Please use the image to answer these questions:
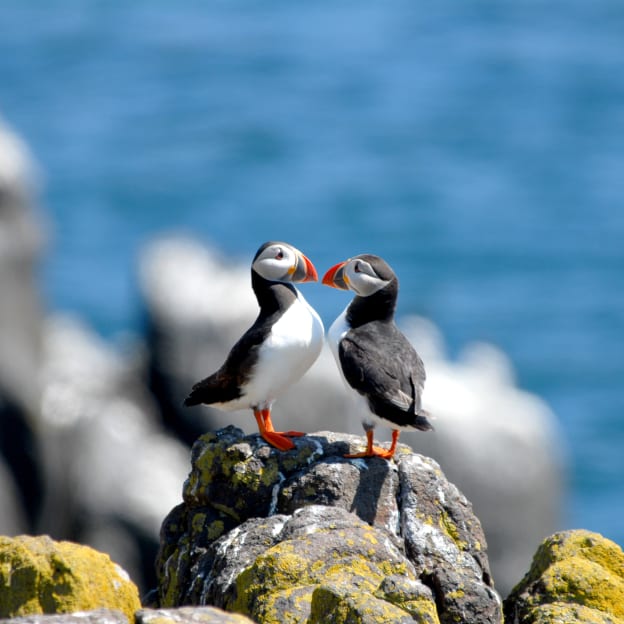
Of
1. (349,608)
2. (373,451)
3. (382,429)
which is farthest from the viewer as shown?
(382,429)

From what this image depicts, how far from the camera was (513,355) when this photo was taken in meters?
33.4

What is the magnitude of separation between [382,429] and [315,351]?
7759 mm

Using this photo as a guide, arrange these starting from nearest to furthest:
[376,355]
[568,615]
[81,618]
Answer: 1. [81,618]
2. [568,615]
3. [376,355]

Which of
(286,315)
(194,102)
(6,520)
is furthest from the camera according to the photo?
(194,102)

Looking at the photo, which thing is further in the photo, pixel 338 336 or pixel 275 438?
pixel 338 336

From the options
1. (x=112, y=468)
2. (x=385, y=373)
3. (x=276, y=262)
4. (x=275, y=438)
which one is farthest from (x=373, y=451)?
(x=112, y=468)

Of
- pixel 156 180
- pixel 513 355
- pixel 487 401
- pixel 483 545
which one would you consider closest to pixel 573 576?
pixel 483 545

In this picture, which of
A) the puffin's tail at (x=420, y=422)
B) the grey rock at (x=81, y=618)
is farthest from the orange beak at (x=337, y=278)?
the grey rock at (x=81, y=618)

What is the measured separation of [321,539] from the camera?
663 cm

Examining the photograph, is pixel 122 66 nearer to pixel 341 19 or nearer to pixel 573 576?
pixel 341 19

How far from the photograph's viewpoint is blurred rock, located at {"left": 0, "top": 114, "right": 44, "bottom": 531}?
17.6 metres

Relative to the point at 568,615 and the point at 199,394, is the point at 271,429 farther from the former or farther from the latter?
the point at 568,615

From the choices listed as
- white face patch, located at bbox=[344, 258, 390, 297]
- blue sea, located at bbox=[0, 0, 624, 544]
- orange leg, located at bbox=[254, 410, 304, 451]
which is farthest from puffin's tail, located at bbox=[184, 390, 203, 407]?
blue sea, located at bbox=[0, 0, 624, 544]

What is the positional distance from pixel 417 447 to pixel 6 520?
207 inches
